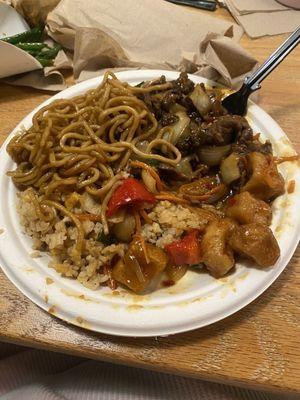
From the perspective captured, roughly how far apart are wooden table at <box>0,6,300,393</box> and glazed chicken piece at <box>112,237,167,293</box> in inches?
6.8

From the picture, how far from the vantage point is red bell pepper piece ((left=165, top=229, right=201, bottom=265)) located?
1.39 m

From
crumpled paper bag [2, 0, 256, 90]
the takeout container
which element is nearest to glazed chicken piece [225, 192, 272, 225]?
crumpled paper bag [2, 0, 256, 90]

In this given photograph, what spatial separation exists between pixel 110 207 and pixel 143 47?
118cm

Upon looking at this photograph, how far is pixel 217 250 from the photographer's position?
1.35 metres

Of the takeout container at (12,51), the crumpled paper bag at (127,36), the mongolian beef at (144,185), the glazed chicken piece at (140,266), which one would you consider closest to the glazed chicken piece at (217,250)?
the mongolian beef at (144,185)

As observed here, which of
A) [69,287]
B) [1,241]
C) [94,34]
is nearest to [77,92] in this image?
[94,34]

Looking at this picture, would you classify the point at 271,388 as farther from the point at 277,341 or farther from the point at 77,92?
the point at 77,92

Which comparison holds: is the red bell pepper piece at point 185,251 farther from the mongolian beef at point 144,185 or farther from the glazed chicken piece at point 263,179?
the glazed chicken piece at point 263,179

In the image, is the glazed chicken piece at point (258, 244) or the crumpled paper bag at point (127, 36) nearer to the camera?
the glazed chicken piece at point (258, 244)

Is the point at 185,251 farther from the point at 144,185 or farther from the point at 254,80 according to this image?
the point at 254,80

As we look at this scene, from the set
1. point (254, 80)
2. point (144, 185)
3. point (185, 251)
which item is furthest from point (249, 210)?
point (254, 80)

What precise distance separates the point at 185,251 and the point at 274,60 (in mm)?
888

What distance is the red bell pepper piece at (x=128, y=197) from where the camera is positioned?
1.43 metres

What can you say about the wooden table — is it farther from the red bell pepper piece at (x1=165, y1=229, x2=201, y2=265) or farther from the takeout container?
the takeout container
